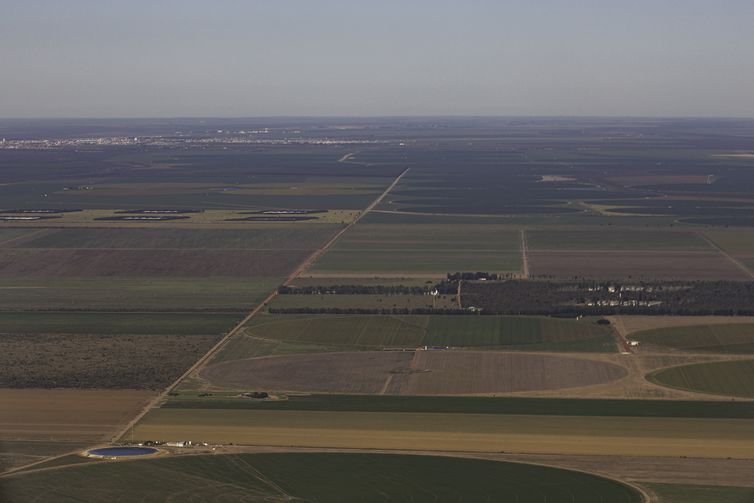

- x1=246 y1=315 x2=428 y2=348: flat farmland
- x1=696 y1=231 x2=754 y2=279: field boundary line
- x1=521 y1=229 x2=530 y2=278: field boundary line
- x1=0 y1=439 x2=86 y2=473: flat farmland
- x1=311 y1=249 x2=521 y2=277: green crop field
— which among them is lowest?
x1=0 y1=439 x2=86 y2=473: flat farmland

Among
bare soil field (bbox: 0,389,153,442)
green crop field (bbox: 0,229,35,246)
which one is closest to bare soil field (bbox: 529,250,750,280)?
bare soil field (bbox: 0,389,153,442)

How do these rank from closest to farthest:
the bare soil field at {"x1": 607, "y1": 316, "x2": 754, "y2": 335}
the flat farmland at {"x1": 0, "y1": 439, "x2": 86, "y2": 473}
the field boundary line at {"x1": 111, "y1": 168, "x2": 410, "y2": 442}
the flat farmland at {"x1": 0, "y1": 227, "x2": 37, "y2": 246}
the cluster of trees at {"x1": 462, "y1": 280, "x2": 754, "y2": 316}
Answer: the flat farmland at {"x1": 0, "y1": 439, "x2": 86, "y2": 473}
the field boundary line at {"x1": 111, "y1": 168, "x2": 410, "y2": 442}
the bare soil field at {"x1": 607, "y1": 316, "x2": 754, "y2": 335}
the cluster of trees at {"x1": 462, "y1": 280, "x2": 754, "y2": 316}
the flat farmland at {"x1": 0, "y1": 227, "x2": 37, "y2": 246}

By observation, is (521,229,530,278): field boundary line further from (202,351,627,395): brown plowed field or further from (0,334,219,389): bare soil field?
(0,334,219,389): bare soil field

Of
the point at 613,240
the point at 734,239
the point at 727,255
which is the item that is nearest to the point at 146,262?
the point at 613,240

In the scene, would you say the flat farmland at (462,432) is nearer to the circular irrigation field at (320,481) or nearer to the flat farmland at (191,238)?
the circular irrigation field at (320,481)

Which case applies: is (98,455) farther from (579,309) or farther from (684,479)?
(579,309)

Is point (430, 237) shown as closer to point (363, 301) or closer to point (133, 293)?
point (363, 301)

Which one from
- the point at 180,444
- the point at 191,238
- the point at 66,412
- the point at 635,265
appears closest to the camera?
the point at 180,444
